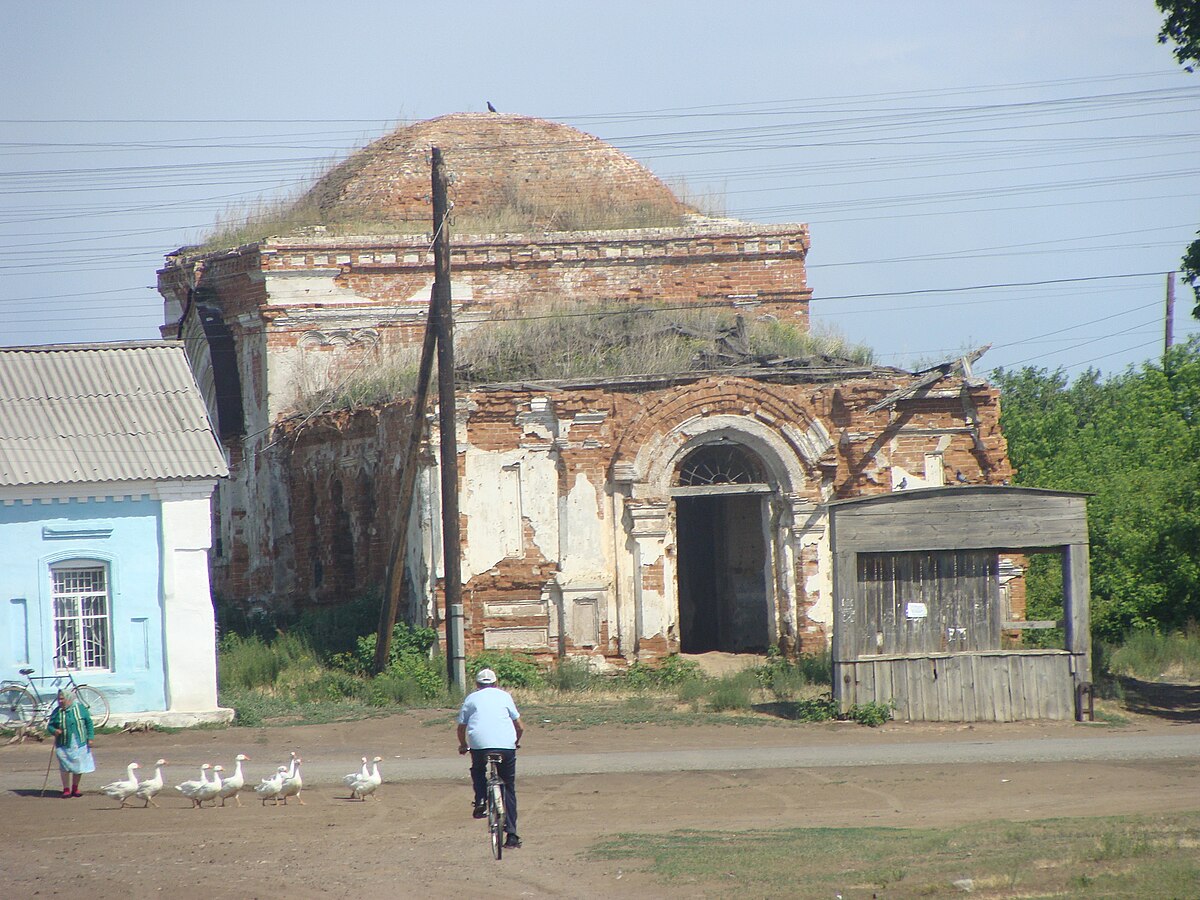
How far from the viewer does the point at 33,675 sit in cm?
1923

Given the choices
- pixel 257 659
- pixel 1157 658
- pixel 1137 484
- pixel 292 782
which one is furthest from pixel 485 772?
pixel 1137 484

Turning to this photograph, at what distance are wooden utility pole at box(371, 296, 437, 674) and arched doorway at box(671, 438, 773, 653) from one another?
174 inches

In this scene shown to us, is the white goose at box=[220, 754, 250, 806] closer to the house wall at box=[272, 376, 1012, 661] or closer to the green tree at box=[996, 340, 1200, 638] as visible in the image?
the house wall at box=[272, 376, 1012, 661]

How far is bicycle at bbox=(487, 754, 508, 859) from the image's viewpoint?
11.4 m

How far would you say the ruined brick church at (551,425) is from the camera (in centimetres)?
2284

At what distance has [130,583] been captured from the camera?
65.2 feet

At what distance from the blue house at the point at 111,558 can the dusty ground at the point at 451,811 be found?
3.36ft

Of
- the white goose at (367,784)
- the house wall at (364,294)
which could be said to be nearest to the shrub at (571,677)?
the house wall at (364,294)

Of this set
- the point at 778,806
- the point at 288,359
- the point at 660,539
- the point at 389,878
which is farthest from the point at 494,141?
the point at 389,878

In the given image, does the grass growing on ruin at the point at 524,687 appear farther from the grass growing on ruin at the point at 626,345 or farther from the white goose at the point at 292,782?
the white goose at the point at 292,782

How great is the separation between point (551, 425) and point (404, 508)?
271 cm

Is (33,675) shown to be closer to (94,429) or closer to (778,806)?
(94,429)

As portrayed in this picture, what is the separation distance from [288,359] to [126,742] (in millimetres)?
10461

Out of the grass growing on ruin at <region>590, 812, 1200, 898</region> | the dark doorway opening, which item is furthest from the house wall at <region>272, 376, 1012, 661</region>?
the grass growing on ruin at <region>590, 812, 1200, 898</region>
